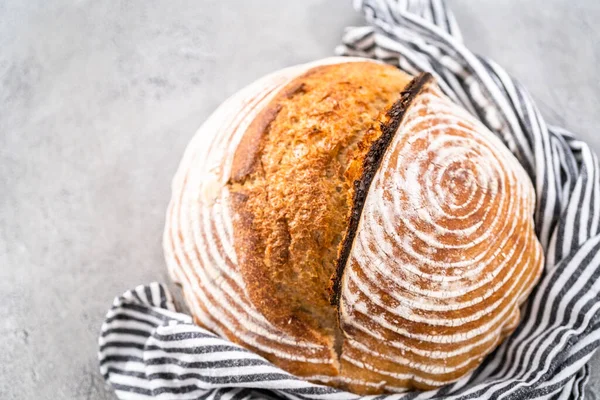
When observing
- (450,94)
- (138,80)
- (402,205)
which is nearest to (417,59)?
(450,94)

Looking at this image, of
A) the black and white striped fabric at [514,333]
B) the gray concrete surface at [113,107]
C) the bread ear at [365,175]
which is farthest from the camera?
the gray concrete surface at [113,107]

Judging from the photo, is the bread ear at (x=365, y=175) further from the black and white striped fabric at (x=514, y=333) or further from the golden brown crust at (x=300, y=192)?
the black and white striped fabric at (x=514, y=333)

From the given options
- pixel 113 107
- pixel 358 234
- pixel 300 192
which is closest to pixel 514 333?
pixel 358 234

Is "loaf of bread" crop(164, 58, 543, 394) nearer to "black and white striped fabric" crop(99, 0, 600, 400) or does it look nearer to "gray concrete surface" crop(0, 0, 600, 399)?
"black and white striped fabric" crop(99, 0, 600, 400)

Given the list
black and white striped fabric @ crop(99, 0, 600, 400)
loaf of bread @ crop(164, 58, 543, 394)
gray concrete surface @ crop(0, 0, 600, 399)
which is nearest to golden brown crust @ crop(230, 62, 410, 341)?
loaf of bread @ crop(164, 58, 543, 394)

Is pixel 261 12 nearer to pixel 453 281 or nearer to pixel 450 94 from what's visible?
pixel 450 94

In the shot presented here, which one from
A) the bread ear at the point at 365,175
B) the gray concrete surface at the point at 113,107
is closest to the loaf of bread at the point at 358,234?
the bread ear at the point at 365,175
